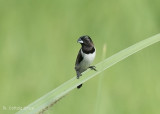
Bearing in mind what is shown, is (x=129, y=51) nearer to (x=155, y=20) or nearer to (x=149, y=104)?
(x=149, y=104)

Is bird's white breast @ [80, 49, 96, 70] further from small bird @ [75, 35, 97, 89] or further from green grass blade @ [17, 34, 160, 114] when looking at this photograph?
green grass blade @ [17, 34, 160, 114]

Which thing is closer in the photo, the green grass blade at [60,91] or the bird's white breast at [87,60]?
the green grass blade at [60,91]

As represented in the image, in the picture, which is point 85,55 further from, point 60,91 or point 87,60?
point 60,91

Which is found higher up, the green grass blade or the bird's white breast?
the bird's white breast

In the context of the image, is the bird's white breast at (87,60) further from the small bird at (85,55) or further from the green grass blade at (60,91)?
the green grass blade at (60,91)

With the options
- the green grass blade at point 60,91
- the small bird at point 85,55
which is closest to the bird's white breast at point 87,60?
the small bird at point 85,55

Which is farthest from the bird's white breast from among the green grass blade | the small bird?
the green grass blade

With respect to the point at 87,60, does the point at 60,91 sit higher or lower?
lower

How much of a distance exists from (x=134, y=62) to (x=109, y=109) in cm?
53

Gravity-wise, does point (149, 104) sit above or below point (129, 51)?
above

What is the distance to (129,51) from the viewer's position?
1.35 metres

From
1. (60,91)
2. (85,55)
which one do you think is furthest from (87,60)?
(60,91)

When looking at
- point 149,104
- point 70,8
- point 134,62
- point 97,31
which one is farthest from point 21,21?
point 149,104

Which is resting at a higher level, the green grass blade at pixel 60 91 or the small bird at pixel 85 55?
the small bird at pixel 85 55
